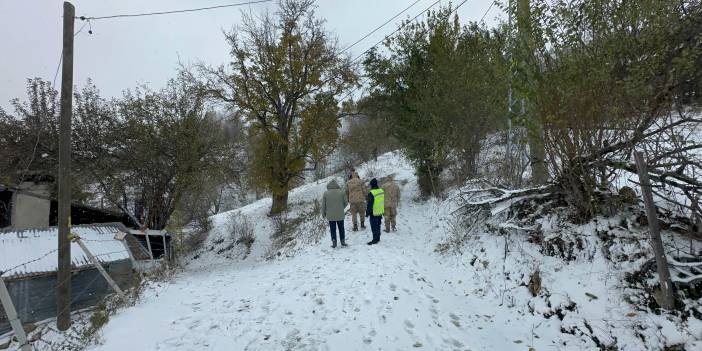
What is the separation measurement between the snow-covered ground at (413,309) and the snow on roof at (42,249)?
11.8 feet

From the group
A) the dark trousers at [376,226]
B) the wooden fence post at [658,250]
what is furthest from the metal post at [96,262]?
the wooden fence post at [658,250]

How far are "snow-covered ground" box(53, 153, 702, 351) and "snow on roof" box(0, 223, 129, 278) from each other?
3582 mm

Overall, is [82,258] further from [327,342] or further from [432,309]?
[432,309]

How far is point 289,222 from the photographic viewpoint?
718 inches

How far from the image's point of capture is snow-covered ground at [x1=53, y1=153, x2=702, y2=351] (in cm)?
421

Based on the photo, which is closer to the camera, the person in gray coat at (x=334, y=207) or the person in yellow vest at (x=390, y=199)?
the person in gray coat at (x=334, y=207)

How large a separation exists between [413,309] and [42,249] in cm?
1083

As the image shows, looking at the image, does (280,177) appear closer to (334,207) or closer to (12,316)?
(334,207)

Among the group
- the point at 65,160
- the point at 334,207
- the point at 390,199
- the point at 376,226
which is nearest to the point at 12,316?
the point at 65,160

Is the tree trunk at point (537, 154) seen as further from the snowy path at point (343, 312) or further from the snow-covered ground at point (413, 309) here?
the snowy path at point (343, 312)

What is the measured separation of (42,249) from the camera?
9953 millimetres

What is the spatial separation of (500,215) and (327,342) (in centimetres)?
477

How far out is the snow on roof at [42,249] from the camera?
29.7 ft

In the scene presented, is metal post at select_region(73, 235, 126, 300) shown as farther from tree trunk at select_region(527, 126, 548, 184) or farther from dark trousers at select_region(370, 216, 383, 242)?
tree trunk at select_region(527, 126, 548, 184)
